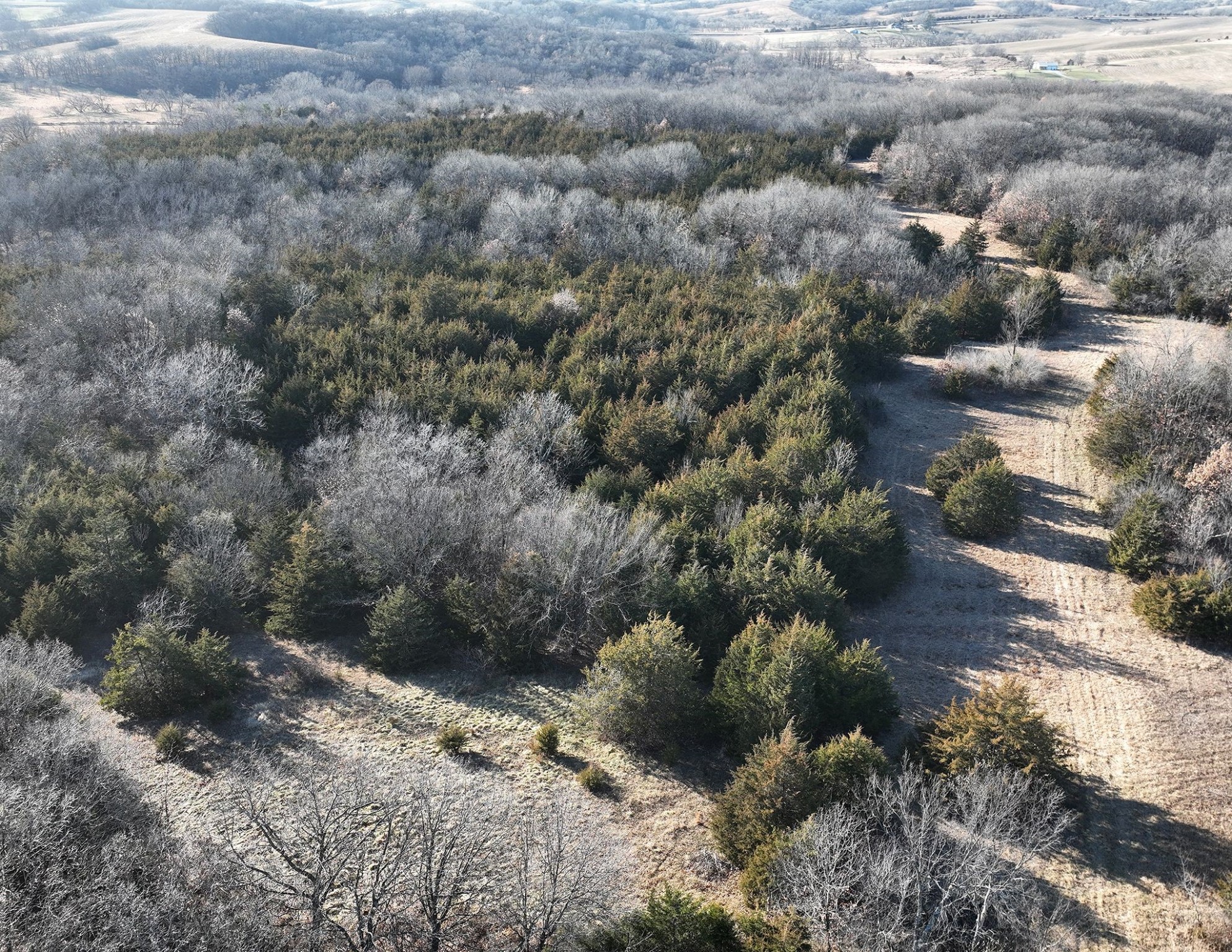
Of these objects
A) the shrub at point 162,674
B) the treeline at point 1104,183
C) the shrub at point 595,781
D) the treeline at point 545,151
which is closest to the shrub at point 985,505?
the shrub at point 595,781

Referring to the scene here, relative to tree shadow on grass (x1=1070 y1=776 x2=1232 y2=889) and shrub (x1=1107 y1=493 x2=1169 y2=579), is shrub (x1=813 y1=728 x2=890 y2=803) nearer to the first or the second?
tree shadow on grass (x1=1070 y1=776 x2=1232 y2=889)

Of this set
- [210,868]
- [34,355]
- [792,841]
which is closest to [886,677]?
[792,841]

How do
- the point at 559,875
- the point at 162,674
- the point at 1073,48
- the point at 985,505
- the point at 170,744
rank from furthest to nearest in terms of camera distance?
1. the point at 1073,48
2. the point at 985,505
3. the point at 162,674
4. the point at 170,744
5. the point at 559,875

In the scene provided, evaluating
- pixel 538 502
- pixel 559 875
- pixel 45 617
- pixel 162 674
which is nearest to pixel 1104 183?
pixel 538 502

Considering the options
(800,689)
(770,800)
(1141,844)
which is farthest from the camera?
(800,689)

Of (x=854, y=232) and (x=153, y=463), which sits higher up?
(x=854, y=232)

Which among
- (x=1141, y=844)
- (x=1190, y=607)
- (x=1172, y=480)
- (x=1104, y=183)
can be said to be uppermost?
A: (x=1104, y=183)

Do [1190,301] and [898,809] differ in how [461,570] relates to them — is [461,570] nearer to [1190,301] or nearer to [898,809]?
[898,809]

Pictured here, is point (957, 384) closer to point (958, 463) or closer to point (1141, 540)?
point (958, 463)
